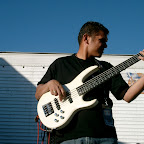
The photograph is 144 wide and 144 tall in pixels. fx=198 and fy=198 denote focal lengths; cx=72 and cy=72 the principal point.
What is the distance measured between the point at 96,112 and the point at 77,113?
0.21 m

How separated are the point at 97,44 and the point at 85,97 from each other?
0.67m

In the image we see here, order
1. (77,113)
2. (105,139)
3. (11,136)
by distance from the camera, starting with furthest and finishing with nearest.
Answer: (11,136), (77,113), (105,139)

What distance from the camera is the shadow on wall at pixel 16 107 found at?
801 cm

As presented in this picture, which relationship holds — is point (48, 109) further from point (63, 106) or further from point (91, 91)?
point (91, 91)

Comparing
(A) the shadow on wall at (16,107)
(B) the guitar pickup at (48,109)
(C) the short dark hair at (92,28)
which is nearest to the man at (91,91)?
(C) the short dark hair at (92,28)

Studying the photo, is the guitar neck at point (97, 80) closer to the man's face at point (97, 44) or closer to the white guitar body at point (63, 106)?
the white guitar body at point (63, 106)

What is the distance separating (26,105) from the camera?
8258 millimetres

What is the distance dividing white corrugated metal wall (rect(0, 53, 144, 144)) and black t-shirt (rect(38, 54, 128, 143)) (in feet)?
20.3

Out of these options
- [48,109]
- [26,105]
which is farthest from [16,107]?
[48,109]

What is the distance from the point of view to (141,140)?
8102mm

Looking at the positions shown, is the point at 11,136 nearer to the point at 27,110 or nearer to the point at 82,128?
the point at 27,110

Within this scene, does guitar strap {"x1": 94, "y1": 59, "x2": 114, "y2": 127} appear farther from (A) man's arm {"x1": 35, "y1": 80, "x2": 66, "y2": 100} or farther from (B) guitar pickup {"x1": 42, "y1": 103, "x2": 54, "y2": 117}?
(B) guitar pickup {"x1": 42, "y1": 103, "x2": 54, "y2": 117}

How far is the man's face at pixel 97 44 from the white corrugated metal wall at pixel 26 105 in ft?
20.6

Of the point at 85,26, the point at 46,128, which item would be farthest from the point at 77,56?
the point at 46,128
